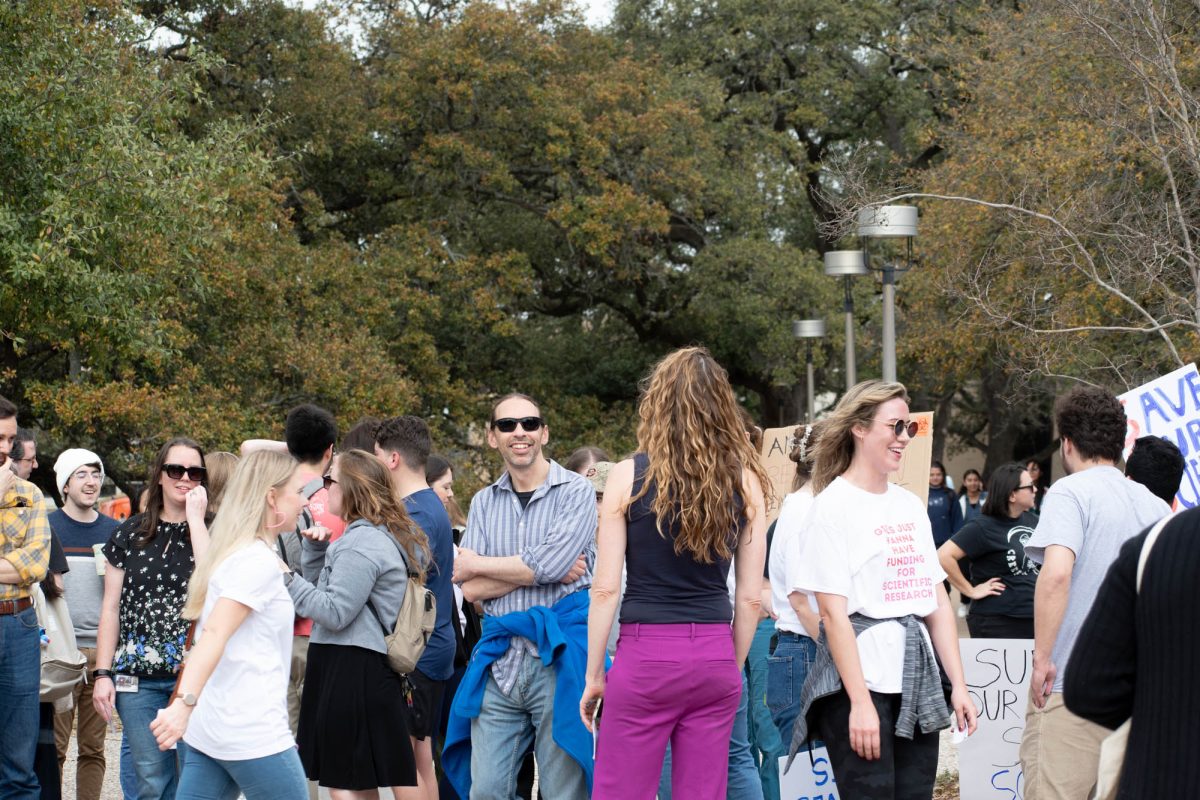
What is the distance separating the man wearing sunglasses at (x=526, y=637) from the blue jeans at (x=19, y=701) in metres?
1.78

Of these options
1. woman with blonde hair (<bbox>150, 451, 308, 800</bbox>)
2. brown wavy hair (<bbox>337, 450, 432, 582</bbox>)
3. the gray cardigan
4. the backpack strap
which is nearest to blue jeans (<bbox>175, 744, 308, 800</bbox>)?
woman with blonde hair (<bbox>150, 451, 308, 800</bbox>)

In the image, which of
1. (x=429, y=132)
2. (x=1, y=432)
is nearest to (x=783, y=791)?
(x=1, y=432)

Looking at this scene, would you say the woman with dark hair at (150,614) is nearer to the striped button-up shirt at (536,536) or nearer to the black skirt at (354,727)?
the black skirt at (354,727)

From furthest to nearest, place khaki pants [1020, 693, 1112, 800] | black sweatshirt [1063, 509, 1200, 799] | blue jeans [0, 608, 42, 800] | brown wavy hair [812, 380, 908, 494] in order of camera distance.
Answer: blue jeans [0, 608, 42, 800]
khaki pants [1020, 693, 1112, 800]
brown wavy hair [812, 380, 908, 494]
black sweatshirt [1063, 509, 1200, 799]

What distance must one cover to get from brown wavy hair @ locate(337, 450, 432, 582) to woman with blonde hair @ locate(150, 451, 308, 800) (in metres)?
1.03

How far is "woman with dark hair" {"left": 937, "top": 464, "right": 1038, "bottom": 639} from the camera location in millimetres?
7316

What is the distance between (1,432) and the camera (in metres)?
5.66

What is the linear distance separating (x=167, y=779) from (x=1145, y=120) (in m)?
12.6

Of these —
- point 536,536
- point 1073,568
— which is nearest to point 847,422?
point 1073,568

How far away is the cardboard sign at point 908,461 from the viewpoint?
8.11 m

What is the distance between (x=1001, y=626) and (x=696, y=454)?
3.76 m

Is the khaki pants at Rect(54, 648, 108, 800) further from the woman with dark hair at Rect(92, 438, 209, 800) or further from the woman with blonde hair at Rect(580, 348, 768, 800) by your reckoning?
the woman with blonde hair at Rect(580, 348, 768, 800)

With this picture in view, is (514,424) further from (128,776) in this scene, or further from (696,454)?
(128,776)

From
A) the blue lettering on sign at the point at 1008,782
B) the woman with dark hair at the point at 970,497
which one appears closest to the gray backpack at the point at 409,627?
the blue lettering on sign at the point at 1008,782
